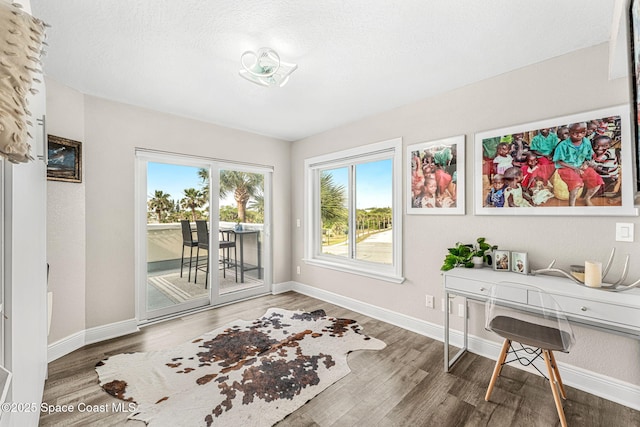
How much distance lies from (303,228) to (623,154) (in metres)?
3.40

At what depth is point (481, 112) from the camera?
8.05ft

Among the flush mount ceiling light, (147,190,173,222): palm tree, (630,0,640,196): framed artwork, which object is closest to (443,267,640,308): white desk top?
(630,0,640,196): framed artwork

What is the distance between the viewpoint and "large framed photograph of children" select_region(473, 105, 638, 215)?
184 cm

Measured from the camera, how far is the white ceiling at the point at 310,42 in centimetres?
159

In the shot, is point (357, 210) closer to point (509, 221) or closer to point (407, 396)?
point (509, 221)

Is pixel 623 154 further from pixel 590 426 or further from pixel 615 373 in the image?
pixel 590 426

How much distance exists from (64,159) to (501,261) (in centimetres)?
392

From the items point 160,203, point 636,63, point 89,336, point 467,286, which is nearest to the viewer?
point 636,63

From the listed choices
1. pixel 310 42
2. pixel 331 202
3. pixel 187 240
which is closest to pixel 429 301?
pixel 331 202

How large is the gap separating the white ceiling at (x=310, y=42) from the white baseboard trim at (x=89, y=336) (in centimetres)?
232

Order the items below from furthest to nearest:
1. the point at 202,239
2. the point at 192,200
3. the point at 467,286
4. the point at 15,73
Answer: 1. the point at 202,239
2. the point at 192,200
3. the point at 467,286
4. the point at 15,73

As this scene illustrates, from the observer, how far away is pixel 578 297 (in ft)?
5.46

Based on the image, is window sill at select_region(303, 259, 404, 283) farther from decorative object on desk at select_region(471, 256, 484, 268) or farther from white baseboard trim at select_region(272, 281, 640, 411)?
decorative object on desk at select_region(471, 256, 484, 268)

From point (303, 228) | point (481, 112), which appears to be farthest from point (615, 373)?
point (303, 228)
